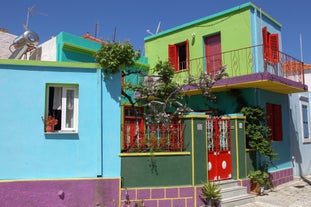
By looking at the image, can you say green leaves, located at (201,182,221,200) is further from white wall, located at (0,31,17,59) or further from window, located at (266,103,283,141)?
white wall, located at (0,31,17,59)

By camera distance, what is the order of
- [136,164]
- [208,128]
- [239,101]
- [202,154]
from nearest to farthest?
[136,164] < [202,154] < [208,128] < [239,101]

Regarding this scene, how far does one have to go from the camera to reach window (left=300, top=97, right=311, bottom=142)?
14.8m

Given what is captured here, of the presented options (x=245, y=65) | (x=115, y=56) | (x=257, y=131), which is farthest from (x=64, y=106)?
(x=245, y=65)

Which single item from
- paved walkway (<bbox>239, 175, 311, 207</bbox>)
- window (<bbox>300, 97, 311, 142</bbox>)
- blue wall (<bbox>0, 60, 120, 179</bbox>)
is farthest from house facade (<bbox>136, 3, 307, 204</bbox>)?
blue wall (<bbox>0, 60, 120, 179</bbox>)

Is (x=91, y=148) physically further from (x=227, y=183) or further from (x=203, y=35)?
(x=203, y=35)

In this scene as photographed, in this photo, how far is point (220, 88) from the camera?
11.6 meters

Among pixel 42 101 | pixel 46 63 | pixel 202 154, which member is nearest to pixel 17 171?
pixel 42 101

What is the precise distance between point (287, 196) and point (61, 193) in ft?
24.9

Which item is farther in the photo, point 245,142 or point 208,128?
point 245,142

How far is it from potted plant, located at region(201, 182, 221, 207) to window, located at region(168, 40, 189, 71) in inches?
276

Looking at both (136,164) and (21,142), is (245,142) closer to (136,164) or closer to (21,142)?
(136,164)

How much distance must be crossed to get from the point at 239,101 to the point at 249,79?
1292 mm

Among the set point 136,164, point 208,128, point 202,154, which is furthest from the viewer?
point 208,128

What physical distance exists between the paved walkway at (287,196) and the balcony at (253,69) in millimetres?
3986
